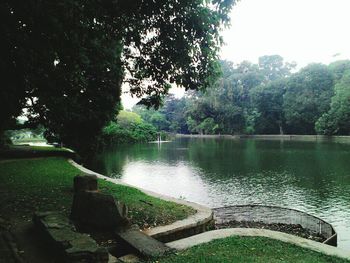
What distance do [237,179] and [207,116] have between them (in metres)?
68.5

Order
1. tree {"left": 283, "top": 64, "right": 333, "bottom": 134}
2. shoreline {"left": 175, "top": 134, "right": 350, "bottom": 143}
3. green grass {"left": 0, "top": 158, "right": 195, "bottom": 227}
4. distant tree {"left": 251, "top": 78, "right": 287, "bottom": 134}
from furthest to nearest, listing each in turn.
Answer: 1. distant tree {"left": 251, "top": 78, "right": 287, "bottom": 134}
2. tree {"left": 283, "top": 64, "right": 333, "bottom": 134}
3. shoreline {"left": 175, "top": 134, "right": 350, "bottom": 143}
4. green grass {"left": 0, "top": 158, "right": 195, "bottom": 227}

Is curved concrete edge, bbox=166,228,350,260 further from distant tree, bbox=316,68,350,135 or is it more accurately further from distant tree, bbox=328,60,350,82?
distant tree, bbox=328,60,350,82

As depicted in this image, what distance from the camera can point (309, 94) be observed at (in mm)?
66000

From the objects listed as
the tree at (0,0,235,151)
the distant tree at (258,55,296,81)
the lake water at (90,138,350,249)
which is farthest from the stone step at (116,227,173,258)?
the distant tree at (258,55,296,81)

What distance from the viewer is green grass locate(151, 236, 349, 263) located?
5.88 m

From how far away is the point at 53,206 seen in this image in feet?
31.0

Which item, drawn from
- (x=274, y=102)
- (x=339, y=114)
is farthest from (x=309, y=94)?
(x=339, y=114)

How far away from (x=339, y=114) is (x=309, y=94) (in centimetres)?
1048

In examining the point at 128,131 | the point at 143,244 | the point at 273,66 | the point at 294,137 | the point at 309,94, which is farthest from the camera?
the point at 273,66

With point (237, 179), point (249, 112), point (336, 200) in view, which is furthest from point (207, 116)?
point (336, 200)

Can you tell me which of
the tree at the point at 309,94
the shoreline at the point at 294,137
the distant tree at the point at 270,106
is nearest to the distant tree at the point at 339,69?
the tree at the point at 309,94

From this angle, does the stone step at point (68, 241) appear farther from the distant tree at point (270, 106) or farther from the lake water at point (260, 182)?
the distant tree at point (270, 106)

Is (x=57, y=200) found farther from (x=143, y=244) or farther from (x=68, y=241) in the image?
(x=68, y=241)

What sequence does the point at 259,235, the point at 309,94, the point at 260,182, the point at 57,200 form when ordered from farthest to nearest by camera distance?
the point at 309,94 → the point at 260,182 → the point at 57,200 → the point at 259,235
